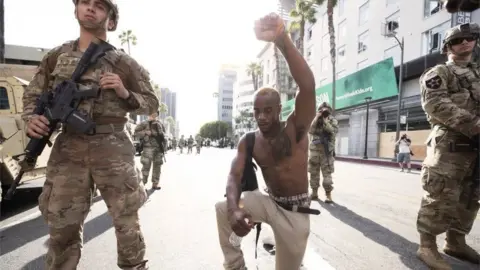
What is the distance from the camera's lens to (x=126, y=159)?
2340 mm

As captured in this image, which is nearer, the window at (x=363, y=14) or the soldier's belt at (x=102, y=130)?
the soldier's belt at (x=102, y=130)

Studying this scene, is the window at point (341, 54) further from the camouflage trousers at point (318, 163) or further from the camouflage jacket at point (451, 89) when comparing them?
the camouflage jacket at point (451, 89)

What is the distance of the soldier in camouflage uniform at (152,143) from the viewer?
764 centimetres

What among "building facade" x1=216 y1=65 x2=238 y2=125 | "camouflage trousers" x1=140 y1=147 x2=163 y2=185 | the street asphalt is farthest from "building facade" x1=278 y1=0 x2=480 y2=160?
"building facade" x1=216 y1=65 x2=238 y2=125

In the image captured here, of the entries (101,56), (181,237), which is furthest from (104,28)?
(181,237)

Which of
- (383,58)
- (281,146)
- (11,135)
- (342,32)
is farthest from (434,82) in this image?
(342,32)

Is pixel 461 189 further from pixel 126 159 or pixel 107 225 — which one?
pixel 107 225

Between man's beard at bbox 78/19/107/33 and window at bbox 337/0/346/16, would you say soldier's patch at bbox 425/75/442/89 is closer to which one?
man's beard at bbox 78/19/107/33

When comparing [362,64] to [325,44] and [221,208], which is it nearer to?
[325,44]

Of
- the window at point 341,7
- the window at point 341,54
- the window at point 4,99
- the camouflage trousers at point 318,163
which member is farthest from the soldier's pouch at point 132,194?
the window at point 341,7

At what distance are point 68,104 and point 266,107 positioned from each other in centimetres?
127

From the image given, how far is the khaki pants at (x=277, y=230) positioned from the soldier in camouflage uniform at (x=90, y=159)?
0.59 metres

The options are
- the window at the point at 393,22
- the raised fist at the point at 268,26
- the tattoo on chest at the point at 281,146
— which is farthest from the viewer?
the window at the point at 393,22

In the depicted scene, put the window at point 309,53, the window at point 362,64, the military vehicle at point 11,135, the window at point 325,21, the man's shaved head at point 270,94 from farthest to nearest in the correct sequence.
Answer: the window at point 309,53 < the window at point 325,21 < the window at point 362,64 < the military vehicle at point 11,135 < the man's shaved head at point 270,94
